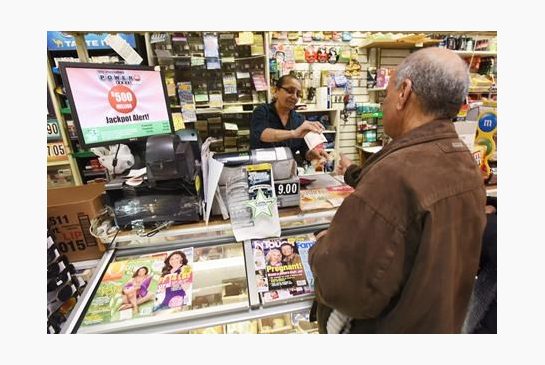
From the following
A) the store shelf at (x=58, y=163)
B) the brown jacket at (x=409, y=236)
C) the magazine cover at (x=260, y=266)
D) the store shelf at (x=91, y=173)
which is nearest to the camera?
the brown jacket at (x=409, y=236)

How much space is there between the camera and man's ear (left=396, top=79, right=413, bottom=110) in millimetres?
822

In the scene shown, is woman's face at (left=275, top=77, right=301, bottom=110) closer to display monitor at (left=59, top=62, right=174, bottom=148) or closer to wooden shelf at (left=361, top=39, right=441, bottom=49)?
display monitor at (left=59, top=62, right=174, bottom=148)

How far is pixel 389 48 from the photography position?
405 centimetres

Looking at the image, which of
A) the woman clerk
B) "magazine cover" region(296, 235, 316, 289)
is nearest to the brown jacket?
"magazine cover" region(296, 235, 316, 289)

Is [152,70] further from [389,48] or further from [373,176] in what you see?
[389,48]

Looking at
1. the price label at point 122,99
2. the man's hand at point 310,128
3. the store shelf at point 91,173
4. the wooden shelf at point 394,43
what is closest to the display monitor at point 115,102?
the price label at point 122,99

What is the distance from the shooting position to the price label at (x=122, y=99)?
132 cm

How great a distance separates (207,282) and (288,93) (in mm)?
1811

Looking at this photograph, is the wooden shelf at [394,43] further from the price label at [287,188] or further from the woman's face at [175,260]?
the woman's face at [175,260]

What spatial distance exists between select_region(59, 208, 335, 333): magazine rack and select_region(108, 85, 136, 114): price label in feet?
2.08

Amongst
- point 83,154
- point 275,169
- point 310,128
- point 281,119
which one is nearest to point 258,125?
point 281,119

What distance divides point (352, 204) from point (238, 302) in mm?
624

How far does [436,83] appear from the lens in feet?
2.56

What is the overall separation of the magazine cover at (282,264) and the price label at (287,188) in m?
0.25
